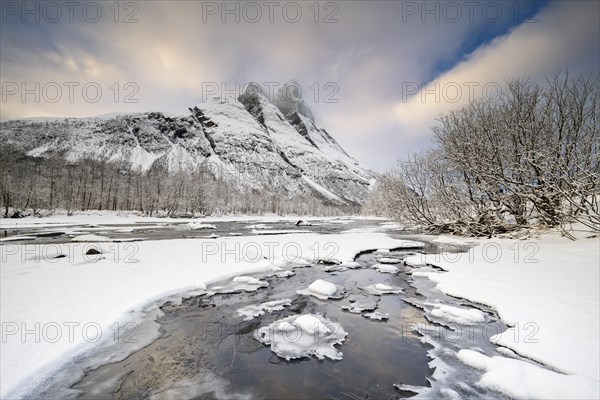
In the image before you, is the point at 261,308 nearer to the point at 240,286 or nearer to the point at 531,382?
the point at 240,286

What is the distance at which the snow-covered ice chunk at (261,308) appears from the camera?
7.02m

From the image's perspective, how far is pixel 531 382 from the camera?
12.8 ft

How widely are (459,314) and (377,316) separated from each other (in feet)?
A: 6.94

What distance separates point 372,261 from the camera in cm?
1454

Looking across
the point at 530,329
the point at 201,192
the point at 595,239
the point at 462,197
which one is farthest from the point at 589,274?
the point at 201,192

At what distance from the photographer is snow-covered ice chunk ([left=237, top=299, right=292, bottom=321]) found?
7.02m

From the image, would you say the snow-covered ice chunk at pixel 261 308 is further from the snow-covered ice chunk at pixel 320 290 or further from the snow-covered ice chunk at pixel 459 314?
the snow-covered ice chunk at pixel 459 314

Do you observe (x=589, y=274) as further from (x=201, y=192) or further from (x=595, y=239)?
(x=201, y=192)

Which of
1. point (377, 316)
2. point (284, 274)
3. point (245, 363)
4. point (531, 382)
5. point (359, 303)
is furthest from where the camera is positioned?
point (284, 274)

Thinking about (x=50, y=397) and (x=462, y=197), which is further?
(x=462, y=197)

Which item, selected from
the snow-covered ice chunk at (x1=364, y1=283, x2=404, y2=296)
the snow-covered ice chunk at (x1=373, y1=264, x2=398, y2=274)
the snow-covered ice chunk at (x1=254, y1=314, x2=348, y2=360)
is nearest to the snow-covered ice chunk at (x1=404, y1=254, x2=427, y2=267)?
the snow-covered ice chunk at (x1=373, y1=264, x2=398, y2=274)

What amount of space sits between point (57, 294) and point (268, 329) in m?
6.09

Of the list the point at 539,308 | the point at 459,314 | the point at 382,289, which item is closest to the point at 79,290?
the point at 382,289

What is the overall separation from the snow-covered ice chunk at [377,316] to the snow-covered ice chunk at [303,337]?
3.48ft
